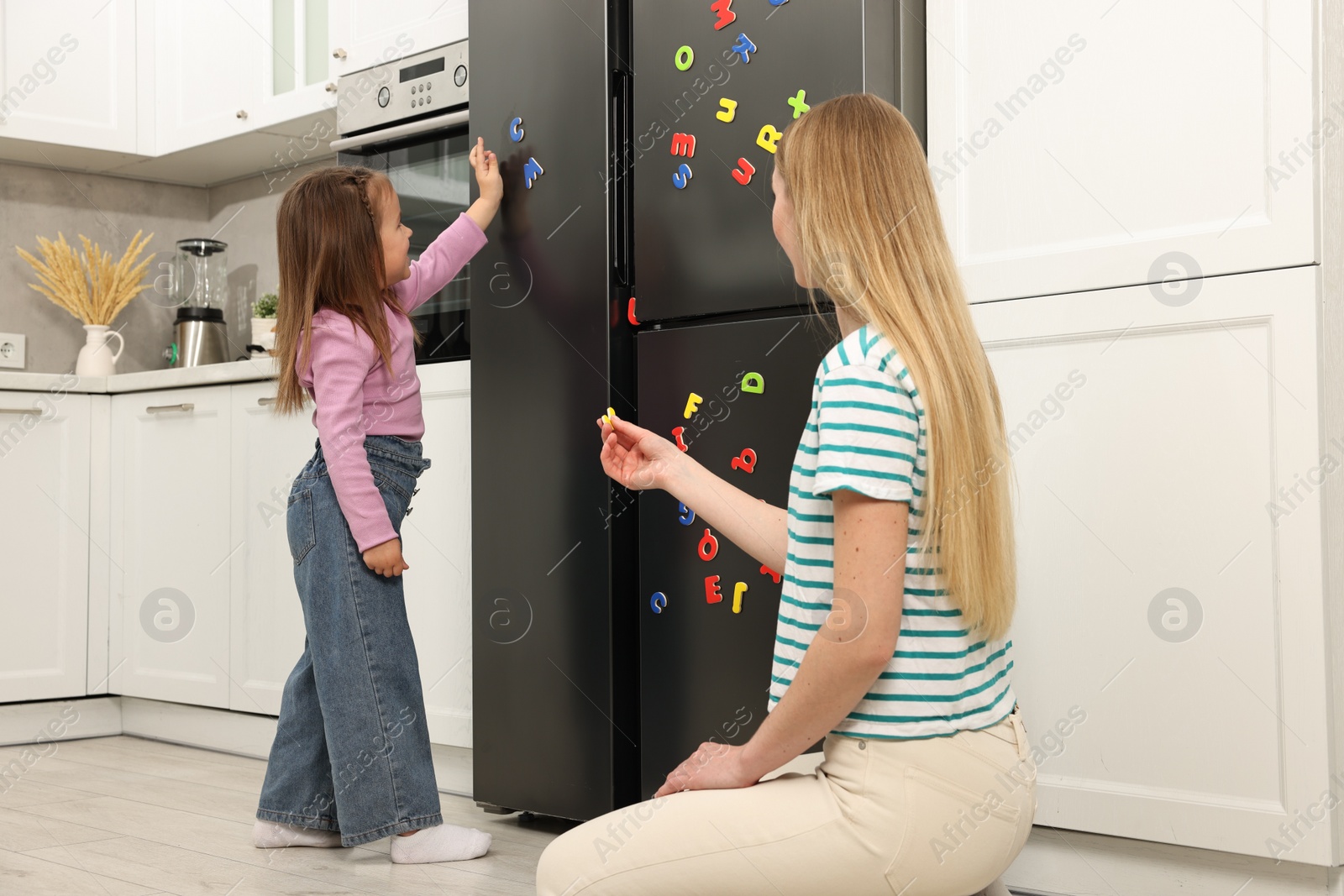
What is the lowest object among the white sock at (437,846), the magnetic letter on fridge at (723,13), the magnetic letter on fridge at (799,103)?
the white sock at (437,846)

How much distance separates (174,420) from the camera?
305 centimetres

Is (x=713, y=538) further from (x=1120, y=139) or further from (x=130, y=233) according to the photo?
(x=130, y=233)

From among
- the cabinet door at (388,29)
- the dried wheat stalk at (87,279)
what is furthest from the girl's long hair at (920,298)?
the dried wheat stalk at (87,279)

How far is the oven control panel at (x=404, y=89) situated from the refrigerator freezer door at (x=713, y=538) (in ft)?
2.57

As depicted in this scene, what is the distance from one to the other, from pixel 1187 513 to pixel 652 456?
0.75 meters

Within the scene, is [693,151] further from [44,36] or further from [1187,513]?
[44,36]

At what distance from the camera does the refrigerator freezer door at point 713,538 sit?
71.6 inches

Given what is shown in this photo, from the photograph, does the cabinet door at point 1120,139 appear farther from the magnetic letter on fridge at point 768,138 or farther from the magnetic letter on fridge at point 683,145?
the magnetic letter on fridge at point 683,145

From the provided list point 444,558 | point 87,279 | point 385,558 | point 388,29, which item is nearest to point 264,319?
point 87,279

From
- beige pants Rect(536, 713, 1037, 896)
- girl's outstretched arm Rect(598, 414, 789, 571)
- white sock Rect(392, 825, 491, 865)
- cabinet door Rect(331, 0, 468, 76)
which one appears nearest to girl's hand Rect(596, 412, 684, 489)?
girl's outstretched arm Rect(598, 414, 789, 571)

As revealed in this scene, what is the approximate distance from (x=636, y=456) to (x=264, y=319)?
7.60 feet

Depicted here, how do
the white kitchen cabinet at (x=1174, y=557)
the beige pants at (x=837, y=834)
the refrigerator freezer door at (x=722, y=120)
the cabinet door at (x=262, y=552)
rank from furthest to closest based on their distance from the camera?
the cabinet door at (x=262, y=552)
the refrigerator freezer door at (x=722, y=120)
the white kitchen cabinet at (x=1174, y=557)
the beige pants at (x=837, y=834)

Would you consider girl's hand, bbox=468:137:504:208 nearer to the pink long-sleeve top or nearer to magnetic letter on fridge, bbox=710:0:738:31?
the pink long-sleeve top

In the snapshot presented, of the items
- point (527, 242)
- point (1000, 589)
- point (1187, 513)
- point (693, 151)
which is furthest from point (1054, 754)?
point (527, 242)
